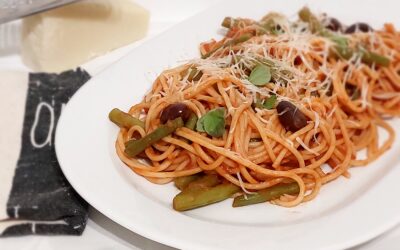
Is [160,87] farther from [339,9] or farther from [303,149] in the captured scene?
[339,9]

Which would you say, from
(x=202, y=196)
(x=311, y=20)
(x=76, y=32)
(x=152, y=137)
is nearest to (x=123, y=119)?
Answer: (x=152, y=137)

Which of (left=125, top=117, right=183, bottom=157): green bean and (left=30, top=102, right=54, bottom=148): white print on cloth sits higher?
(left=125, top=117, right=183, bottom=157): green bean

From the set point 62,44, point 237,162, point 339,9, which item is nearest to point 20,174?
point 237,162

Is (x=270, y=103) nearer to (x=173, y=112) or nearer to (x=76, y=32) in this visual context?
(x=173, y=112)

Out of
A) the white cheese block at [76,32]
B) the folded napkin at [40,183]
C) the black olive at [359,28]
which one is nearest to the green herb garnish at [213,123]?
the folded napkin at [40,183]

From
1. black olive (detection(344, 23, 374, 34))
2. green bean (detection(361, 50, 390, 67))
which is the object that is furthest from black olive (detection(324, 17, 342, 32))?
green bean (detection(361, 50, 390, 67))

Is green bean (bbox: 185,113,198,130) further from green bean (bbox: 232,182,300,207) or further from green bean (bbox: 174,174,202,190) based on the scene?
green bean (bbox: 232,182,300,207)

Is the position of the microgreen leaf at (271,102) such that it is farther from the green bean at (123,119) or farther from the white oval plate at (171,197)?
the green bean at (123,119)
